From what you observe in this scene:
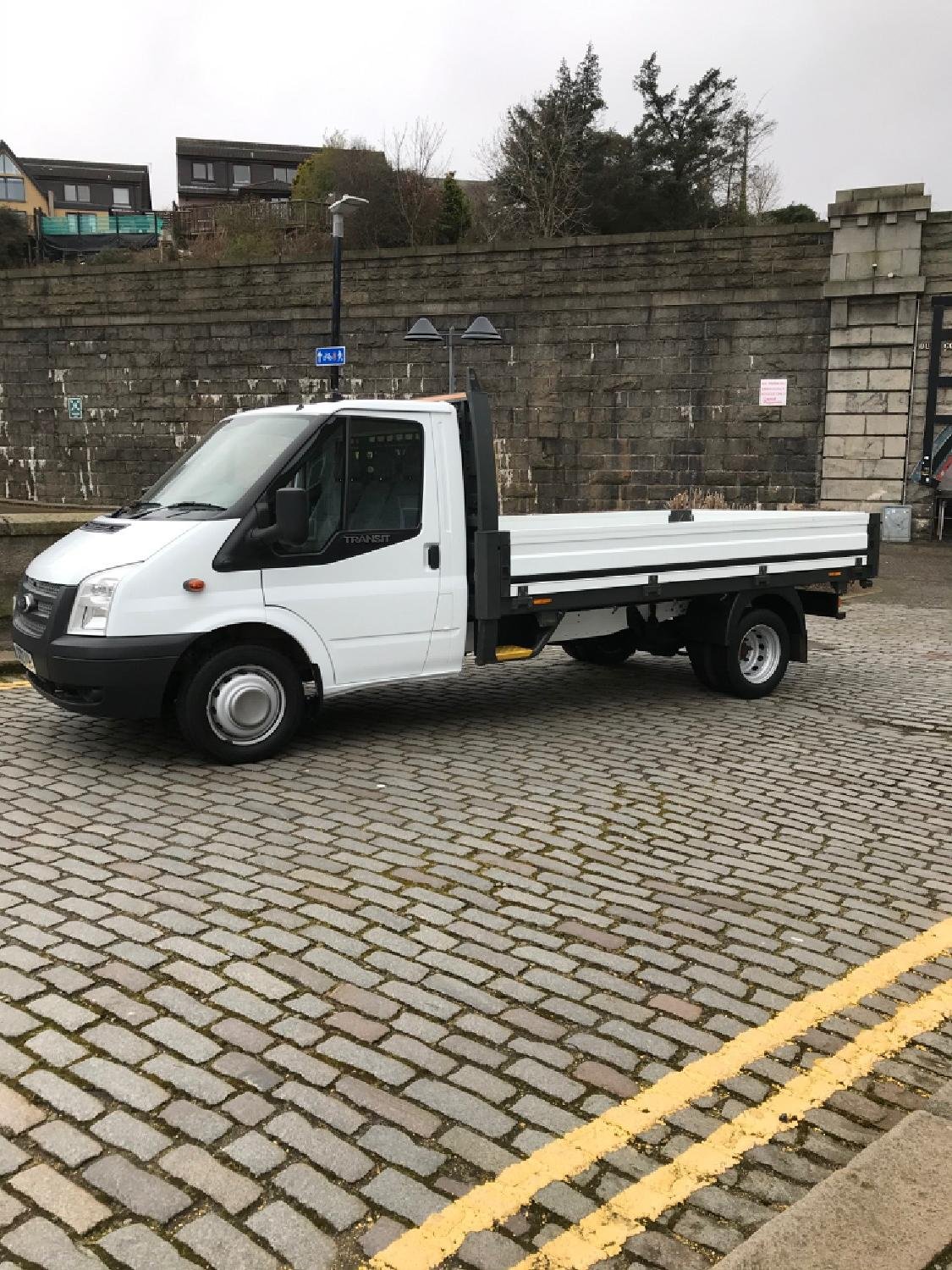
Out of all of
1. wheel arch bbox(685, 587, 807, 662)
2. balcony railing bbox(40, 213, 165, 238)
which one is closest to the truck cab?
wheel arch bbox(685, 587, 807, 662)

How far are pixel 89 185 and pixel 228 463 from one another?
280 ft

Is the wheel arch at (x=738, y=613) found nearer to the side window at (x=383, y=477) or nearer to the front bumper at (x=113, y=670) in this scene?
the side window at (x=383, y=477)

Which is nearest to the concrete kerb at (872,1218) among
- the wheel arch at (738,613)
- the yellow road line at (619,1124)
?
the yellow road line at (619,1124)

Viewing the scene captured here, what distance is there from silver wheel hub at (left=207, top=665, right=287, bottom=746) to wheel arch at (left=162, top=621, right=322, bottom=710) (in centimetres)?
19

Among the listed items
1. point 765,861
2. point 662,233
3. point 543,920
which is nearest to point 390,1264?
point 543,920

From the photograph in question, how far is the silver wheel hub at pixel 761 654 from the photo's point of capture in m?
8.54

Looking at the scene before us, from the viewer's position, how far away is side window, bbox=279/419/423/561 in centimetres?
647

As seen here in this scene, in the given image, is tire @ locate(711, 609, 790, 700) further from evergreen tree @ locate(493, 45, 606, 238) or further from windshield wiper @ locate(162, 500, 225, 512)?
evergreen tree @ locate(493, 45, 606, 238)

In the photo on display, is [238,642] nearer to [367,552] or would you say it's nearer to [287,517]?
[287,517]

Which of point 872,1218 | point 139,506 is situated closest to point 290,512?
point 139,506

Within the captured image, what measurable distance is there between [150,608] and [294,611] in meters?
0.84

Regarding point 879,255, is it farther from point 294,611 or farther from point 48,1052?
point 48,1052

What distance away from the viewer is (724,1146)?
113 inches

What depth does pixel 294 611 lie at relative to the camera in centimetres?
637
